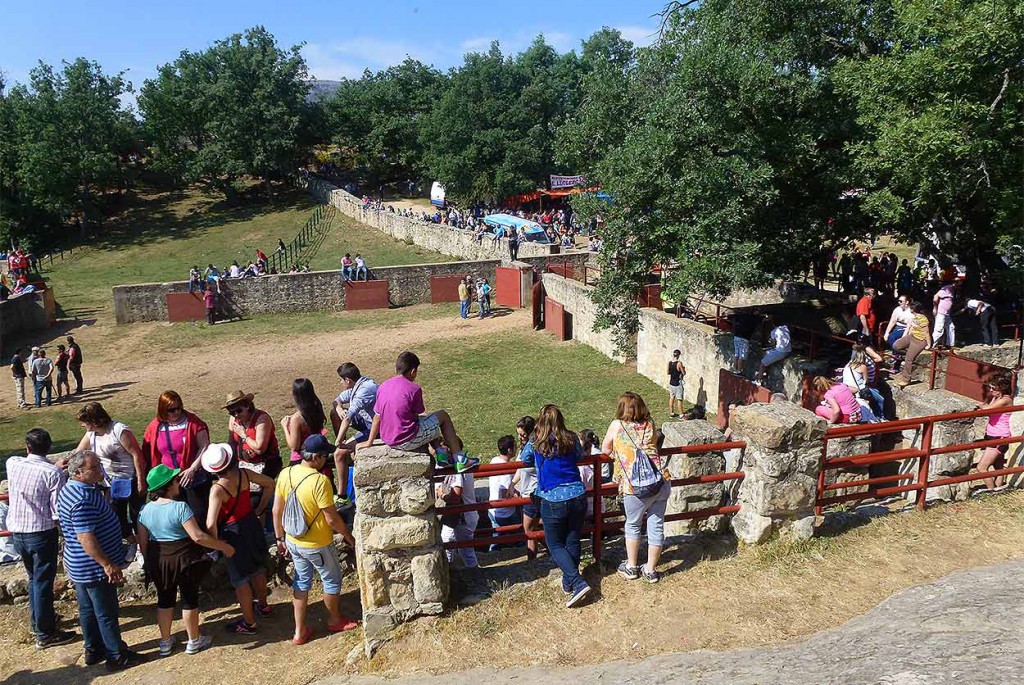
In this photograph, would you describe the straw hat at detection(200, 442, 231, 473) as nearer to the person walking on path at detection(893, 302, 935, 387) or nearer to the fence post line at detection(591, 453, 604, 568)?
the fence post line at detection(591, 453, 604, 568)

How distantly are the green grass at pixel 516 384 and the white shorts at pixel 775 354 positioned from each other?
8.29ft

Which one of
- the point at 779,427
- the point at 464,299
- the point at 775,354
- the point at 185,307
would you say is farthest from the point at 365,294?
the point at 779,427

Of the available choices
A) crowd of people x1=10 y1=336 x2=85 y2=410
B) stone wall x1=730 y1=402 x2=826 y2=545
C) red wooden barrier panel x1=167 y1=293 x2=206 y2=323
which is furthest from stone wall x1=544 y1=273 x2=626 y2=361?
stone wall x1=730 y1=402 x2=826 y2=545

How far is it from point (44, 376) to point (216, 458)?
1490 centimetres

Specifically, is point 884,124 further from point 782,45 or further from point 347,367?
point 347,367

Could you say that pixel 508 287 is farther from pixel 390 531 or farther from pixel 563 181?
pixel 390 531

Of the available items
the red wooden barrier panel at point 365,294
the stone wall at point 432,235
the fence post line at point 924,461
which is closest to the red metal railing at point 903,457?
the fence post line at point 924,461

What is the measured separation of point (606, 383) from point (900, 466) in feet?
30.0

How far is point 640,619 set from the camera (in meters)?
5.64

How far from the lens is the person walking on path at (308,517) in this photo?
550 centimetres

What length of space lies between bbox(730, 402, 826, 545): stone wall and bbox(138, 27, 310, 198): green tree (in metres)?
46.3

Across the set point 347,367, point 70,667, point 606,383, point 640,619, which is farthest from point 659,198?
point 70,667

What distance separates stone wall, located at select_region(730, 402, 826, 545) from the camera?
6.14 metres

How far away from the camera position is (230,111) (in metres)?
48.5
